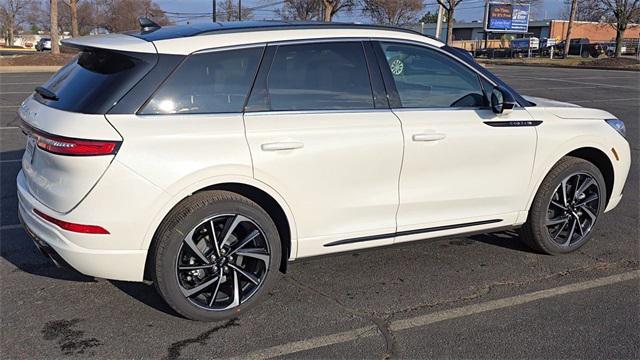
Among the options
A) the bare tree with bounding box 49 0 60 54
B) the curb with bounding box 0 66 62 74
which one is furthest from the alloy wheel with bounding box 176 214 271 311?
the bare tree with bounding box 49 0 60 54

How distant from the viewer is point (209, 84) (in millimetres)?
3428

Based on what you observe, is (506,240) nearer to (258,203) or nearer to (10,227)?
(258,203)

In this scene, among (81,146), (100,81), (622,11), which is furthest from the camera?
(622,11)

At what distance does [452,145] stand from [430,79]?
0.56 metres

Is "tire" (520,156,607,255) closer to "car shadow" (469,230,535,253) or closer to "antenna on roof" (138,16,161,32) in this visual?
"car shadow" (469,230,535,253)

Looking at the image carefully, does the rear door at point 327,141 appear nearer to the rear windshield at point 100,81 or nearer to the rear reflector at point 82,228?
the rear windshield at point 100,81

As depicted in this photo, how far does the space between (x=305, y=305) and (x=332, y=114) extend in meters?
1.28

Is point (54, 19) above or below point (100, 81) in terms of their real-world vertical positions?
above

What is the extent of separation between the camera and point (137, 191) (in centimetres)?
312

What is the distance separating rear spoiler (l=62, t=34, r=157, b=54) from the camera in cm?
333

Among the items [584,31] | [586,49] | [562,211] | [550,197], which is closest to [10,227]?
[550,197]

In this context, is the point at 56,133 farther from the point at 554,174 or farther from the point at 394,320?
the point at 554,174

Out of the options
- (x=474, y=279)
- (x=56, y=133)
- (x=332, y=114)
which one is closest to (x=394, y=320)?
(x=474, y=279)

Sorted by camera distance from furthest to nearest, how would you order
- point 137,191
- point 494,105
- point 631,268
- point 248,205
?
point 631,268 < point 494,105 < point 248,205 < point 137,191
